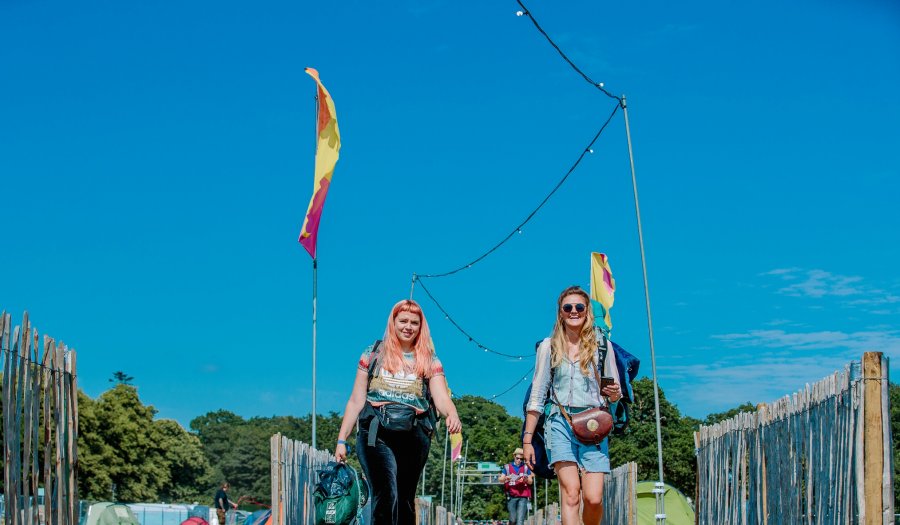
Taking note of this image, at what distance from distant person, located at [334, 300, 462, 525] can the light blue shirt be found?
57cm

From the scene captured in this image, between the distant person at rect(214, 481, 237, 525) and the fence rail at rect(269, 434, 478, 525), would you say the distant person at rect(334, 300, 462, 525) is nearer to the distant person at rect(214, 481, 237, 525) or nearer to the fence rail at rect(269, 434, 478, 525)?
the fence rail at rect(269, 434, 478, 525)

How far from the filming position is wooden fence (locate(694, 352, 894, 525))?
4348mm

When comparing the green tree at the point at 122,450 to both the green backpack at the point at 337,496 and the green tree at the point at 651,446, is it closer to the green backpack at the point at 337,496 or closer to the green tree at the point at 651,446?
the green tree at the point at 651,446

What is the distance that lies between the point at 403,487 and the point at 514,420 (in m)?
91.2

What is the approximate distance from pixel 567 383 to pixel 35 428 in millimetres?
3197

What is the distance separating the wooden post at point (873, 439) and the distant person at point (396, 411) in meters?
2.90

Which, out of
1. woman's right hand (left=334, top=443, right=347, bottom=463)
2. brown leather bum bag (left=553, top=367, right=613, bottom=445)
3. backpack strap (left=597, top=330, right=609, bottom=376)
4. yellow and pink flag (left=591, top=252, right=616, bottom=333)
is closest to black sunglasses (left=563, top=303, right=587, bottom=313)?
backpack strap (left=597, top=330, right=609, bottom=376)

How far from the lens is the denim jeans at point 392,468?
6.86m

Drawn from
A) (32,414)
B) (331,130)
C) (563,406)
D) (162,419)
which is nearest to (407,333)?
(563,406)

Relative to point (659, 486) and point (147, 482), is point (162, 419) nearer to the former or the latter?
point (147, 482)

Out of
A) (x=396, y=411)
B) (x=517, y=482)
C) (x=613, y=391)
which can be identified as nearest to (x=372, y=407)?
(x=396, y=411)

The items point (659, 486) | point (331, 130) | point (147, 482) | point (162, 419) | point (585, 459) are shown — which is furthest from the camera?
point (162, 419)

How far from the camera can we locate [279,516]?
7.97m

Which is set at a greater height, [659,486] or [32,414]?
[32,414]
